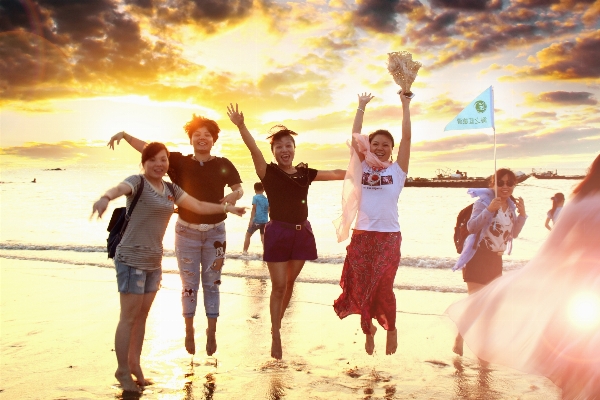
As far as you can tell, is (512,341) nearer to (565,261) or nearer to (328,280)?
(565,261)

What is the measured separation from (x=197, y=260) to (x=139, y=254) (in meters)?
1.09

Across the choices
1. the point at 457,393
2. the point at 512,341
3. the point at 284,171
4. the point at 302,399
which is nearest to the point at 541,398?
the point at 457,393

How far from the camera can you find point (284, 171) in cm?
546

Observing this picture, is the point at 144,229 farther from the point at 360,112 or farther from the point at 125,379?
the point at 360,112

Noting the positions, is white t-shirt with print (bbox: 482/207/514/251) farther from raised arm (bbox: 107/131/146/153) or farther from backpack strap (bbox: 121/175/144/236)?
raised arm (bbox: 107/131/146/153)

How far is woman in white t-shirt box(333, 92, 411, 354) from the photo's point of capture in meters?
5.32

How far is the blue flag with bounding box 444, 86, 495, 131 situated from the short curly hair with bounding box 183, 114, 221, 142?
122 inches

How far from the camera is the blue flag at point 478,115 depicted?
6391 mm

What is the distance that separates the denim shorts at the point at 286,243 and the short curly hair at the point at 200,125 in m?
1.21

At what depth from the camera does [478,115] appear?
6.44 meters

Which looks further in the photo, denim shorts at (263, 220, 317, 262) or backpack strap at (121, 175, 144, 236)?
denim shorts at (263, 220, 317, 262)

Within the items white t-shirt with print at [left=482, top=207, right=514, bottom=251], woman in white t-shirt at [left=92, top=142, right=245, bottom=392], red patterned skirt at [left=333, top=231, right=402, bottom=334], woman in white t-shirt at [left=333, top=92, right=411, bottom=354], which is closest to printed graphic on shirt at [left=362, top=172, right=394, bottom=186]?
woman in white t-shirt at [left=333, top=92, right=411, bottom=354]

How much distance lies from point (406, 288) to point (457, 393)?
5543 millimetres

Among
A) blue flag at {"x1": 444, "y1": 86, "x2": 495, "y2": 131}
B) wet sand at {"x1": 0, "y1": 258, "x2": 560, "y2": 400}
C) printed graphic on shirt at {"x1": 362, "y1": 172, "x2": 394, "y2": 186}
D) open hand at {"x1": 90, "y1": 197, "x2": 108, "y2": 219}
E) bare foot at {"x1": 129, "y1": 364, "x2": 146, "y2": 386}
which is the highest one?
blue flag at {"x1": 444, "y1": 86, "x2": 495, "y2": 131}
